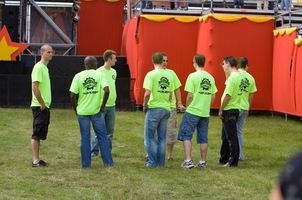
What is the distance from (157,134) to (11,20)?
1652 centimetres

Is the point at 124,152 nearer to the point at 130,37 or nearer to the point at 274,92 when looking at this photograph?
the point at 274,92

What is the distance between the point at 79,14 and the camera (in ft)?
93.2

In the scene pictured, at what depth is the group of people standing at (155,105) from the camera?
1020cm

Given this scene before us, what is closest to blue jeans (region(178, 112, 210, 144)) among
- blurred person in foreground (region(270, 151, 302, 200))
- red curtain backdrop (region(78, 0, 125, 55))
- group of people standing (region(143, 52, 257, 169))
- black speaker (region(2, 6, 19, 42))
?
group of people standing (region(143, 52, 257, 169))

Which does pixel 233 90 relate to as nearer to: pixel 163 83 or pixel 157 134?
pixel 163 83

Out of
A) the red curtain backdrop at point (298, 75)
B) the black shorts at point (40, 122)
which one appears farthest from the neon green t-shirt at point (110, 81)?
the red curtain backdrop at point (298, 75)

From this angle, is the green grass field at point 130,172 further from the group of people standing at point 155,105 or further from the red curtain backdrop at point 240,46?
the red curtain backdrop at point 240,46

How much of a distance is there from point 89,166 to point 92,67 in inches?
56.8

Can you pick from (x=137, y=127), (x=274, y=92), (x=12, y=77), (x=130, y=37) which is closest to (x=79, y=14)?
(x=130, y=37)

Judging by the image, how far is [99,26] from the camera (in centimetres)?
2883

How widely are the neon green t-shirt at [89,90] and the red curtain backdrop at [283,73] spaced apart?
1002 cm

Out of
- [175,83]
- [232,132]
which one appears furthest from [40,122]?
[232,132]

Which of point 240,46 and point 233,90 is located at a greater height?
point 240,46

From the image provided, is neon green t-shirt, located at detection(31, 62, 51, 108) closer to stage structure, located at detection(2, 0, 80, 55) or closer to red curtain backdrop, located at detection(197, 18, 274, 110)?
red curtain backdrop, located at detection(197, 18, 274, 110)
